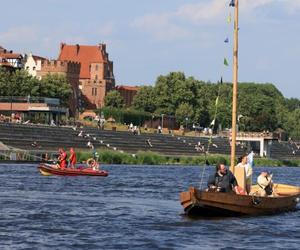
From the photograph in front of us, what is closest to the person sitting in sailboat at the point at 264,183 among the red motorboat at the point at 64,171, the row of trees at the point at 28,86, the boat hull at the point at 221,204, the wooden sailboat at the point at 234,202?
the wooden sailboat at the point at 234,202

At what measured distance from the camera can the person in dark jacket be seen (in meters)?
41.2

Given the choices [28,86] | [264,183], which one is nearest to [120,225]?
[264,183]

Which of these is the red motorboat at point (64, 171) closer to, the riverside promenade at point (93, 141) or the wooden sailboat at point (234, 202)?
the wooden sailboat at point (234, 202)

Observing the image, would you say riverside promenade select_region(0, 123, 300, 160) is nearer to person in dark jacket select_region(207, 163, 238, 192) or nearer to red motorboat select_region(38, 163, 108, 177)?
red motorboat select_region(38, 163, 108, 177)

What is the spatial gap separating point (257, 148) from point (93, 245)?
16273 cm

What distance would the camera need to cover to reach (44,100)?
160 meters

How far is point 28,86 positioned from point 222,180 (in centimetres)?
13129

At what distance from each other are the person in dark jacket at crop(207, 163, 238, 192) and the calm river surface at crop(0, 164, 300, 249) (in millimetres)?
1402

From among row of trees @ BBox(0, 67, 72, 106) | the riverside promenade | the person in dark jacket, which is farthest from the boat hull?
row of trees @ BBox(0, 67, 72, 106)

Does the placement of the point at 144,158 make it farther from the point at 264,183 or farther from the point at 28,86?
the point at 264,183

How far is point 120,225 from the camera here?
38.3 m

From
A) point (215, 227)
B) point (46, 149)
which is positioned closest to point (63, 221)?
point (215, 227)

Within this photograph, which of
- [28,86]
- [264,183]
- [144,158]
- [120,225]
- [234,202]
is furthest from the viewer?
[28,86]

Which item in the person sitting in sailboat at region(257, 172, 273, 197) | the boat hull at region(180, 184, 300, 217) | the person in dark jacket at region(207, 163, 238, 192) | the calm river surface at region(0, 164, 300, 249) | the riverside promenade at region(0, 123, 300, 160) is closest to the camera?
the calm river surface at region(0, 164, 300, 249)
